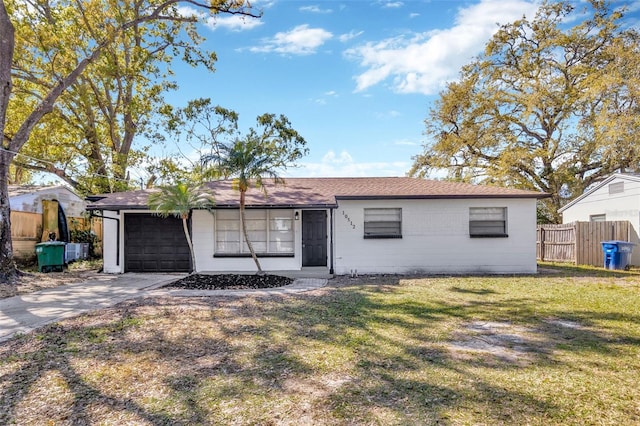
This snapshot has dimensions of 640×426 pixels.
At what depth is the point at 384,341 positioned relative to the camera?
504 centimetres

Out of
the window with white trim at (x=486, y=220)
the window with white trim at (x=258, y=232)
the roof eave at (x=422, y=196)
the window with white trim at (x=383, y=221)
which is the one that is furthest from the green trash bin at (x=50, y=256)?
the window with white trim at (x=486, y=220)

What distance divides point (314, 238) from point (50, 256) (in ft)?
28.8

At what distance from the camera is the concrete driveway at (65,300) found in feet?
20.5

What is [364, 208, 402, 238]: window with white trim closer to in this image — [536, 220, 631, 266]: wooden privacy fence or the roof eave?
the roof eave

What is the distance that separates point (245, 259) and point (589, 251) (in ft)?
41.4

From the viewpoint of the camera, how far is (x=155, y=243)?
41.2 ft

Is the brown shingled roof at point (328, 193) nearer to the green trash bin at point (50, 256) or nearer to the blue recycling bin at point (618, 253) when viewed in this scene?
the green trash bin at point (50, 256)

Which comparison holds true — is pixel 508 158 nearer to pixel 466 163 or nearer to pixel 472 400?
pixel 466 163

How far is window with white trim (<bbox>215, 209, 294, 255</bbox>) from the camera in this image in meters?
12.6

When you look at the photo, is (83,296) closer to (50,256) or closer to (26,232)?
(50,256)

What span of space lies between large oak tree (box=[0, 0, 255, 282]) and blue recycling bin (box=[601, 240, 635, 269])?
14.9 m

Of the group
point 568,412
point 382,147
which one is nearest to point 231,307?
point 568,412

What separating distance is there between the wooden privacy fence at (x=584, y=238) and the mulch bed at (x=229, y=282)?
11.4 meters

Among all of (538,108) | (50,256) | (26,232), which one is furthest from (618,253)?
(26,232)
